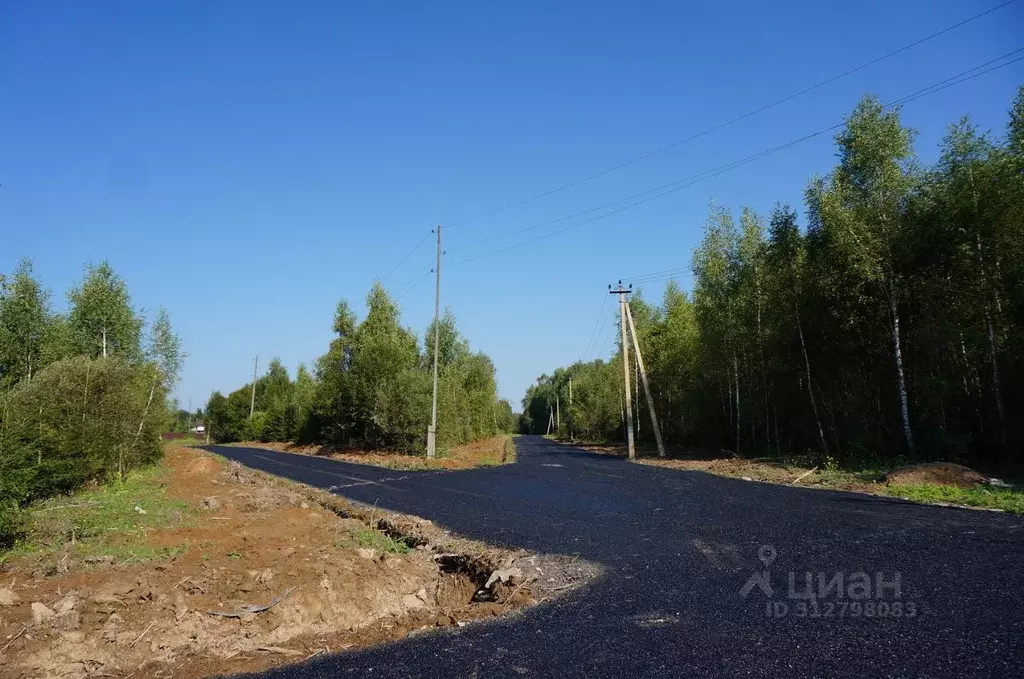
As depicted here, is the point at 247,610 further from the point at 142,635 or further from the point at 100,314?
the point at 100,314

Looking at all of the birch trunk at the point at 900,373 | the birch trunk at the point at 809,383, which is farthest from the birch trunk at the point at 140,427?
the birch trunk at the point at 900,373

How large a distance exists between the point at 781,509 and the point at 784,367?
11.9 m

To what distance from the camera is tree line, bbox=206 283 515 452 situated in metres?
31.6

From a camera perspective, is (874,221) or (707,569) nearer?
(707,569)

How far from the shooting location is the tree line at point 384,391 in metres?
31.6

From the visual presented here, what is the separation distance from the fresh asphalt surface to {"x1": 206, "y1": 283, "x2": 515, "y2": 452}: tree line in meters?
19.7

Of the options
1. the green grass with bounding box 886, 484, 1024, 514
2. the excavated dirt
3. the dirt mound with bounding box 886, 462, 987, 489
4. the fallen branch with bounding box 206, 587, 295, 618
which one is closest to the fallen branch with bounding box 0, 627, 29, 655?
the excavated dirt

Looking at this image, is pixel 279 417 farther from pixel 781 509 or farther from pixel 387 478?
pixel 781 509

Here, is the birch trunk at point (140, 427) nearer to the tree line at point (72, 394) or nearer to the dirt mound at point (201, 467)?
the tree line at point (72, 394)

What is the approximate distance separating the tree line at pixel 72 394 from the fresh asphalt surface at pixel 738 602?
697 cm

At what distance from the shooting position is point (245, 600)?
226 inches

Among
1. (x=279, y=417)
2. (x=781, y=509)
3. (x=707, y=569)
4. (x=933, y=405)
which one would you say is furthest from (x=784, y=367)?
(x=279, y=417)

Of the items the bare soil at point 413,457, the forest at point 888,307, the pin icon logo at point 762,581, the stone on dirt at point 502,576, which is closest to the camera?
the pin icon logo at point 762,581

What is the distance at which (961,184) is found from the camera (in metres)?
15.7
